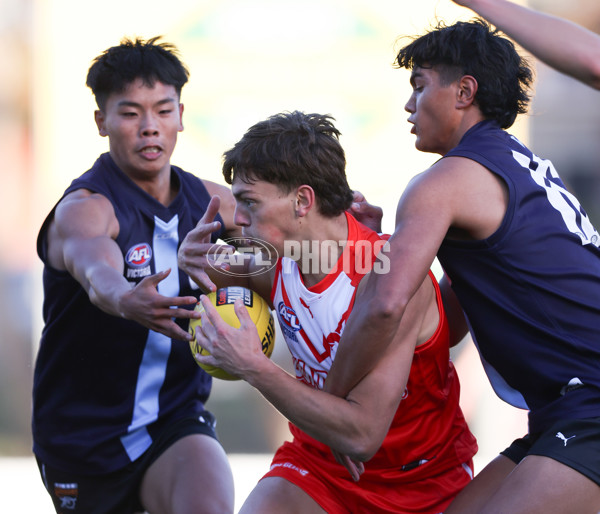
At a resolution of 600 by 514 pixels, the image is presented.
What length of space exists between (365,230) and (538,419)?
90cm

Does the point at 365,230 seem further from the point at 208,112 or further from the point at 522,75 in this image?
the point at 208,112

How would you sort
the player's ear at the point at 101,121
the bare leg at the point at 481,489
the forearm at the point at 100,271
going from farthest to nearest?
the player's ear at the point at 101,121 < the forearm at the point at 100,271 < the bare leg at the point at 481,489

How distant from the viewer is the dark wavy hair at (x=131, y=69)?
146 inches

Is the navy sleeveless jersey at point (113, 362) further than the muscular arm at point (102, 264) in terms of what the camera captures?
Yes

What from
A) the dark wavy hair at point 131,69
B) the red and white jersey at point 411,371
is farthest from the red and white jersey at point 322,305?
the dark wavy hair at point 131,69

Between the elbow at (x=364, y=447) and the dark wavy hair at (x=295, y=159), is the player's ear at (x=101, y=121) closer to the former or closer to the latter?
the dark wavy hair at (x=295, y=159)

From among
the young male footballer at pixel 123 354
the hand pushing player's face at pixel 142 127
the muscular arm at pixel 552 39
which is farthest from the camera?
the hand pushing player's face at pixel 142 127

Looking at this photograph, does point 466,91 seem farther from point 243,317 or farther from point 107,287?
point 107,287

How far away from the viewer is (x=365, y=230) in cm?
293

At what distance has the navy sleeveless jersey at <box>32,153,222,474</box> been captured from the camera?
3510mm

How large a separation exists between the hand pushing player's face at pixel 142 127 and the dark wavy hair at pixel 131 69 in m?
0.04

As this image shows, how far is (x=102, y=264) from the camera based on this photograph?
3.07m

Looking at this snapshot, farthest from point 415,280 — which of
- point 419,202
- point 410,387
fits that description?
point 410,387

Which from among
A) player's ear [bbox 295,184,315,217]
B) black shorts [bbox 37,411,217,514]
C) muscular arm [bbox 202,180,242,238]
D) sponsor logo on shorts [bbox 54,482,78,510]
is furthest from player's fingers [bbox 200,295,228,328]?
sponsor logo on shorts [bbox 54,482,78,510]
